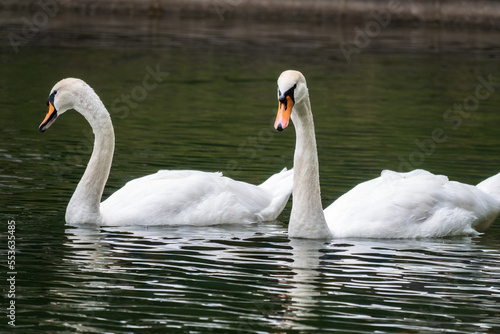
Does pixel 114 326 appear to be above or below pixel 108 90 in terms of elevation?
below

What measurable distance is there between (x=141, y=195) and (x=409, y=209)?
9.49ft

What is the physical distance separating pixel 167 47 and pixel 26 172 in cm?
1810

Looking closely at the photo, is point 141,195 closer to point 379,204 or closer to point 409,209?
point 379,204

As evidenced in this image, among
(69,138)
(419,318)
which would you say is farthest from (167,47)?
(419,318)

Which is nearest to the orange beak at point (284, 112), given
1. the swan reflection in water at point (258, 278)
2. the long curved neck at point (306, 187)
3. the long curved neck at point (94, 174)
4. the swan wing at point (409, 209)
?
the long curved neck at point (306, 187)

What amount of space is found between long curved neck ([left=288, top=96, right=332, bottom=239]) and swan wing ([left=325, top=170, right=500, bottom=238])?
367mm

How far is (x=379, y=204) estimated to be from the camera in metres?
11.2

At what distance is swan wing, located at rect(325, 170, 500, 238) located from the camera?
1109 centimetres

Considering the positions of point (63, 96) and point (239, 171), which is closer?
point (63, 96)

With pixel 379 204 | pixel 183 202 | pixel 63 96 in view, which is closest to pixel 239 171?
pixel 183 202

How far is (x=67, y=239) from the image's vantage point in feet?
35.3

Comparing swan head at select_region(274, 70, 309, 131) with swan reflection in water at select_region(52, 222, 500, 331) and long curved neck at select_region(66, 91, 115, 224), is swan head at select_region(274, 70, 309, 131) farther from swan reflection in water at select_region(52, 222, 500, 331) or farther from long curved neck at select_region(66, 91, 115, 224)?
long curved neck at select_region(66, 91, 115, 224)

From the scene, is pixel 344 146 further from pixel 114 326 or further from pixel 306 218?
pixel 114 326

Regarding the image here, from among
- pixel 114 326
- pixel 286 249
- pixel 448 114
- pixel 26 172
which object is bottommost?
pixel 114 326
